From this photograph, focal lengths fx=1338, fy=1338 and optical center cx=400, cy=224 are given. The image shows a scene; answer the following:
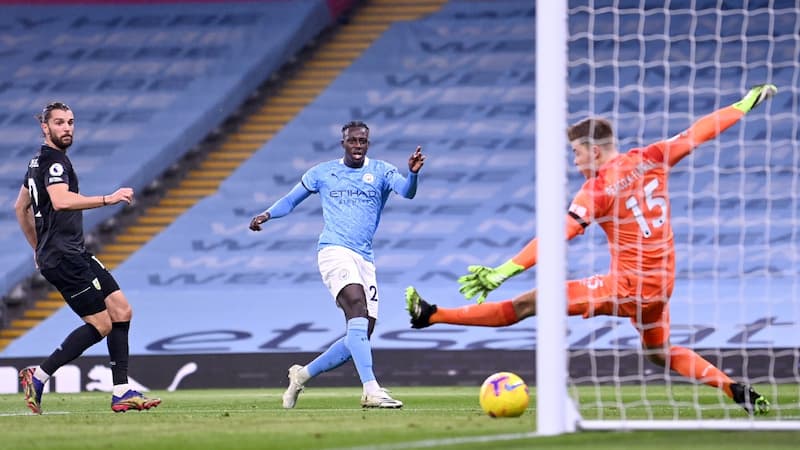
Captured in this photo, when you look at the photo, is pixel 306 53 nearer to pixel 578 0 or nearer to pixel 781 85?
pixel 578 0

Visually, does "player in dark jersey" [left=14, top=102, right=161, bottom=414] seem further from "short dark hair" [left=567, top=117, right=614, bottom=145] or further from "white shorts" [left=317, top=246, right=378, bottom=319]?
"short dark hair" [left=567, top=117, right=614, bottom=145]

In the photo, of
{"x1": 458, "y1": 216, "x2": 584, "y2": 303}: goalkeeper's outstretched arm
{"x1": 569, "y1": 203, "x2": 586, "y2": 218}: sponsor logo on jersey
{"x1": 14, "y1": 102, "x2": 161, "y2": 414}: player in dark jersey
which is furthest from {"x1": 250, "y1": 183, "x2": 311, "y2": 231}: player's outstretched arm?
{"x1": 569, "y1": 203, "x2": 586, "y2": 218}: sponsor logo on jersey

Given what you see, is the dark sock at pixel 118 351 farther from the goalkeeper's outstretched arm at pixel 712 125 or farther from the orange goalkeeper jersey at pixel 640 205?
the goalkeeper's outstretched arm at pixel 712 125

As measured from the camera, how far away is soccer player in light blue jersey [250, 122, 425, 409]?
30.5ft

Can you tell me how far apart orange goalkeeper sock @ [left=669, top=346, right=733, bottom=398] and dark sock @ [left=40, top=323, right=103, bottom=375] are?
385 centimetres

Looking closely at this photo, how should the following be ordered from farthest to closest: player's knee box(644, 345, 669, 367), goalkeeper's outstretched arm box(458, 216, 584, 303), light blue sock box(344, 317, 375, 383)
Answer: light blue sock box(344, 317, 375, 383) < player's knee box(644, 345, 669, 367) < goalkeeper's outstretched arm box(458, 216, 584, 303)

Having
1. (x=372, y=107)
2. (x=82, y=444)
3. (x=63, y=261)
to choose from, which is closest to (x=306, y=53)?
(x=372, y=107)

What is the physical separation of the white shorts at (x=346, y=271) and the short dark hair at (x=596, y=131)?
2093mm

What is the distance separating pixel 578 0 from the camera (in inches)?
803

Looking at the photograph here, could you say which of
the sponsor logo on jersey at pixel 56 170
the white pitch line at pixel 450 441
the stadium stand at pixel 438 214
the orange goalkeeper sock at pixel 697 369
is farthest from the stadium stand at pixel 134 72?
the white pitch line at pixel 450 441

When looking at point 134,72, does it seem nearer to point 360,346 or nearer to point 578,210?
point 360,346

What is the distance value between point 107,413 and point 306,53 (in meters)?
12.3

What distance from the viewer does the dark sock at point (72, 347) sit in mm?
9055

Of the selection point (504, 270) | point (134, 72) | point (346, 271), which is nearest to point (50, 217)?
point (346, 271)
